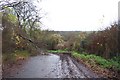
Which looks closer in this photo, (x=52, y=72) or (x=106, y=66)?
(x=52, y=72)

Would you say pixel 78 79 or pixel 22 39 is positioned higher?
pixel 22 39

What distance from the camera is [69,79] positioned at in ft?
41.8

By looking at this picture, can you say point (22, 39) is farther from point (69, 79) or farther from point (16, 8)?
point (69, 79)

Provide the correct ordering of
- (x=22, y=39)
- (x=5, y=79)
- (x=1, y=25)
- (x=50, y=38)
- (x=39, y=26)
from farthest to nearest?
(x=50, y=38)
(x=39, y=26)
(x=22, y=39)
(x=1, y=25)
(x=5, y=79)

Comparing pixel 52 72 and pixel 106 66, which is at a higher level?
pixel 106 66

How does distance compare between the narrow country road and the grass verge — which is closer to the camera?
the narrow country road

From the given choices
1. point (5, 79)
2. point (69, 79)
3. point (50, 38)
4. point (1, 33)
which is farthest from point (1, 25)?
point (50, 38)

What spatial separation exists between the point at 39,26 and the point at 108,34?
28.8m

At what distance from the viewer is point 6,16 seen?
20.4 meters

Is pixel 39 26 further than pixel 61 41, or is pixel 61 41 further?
pixel 61 41

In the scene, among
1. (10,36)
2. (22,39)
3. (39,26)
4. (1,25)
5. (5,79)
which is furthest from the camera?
(39,26)

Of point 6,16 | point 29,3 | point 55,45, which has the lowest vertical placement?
point 55,45

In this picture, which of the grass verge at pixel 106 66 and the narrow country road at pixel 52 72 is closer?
the narrow country road at pixel 52 72

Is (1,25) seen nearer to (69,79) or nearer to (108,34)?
(69,79)
